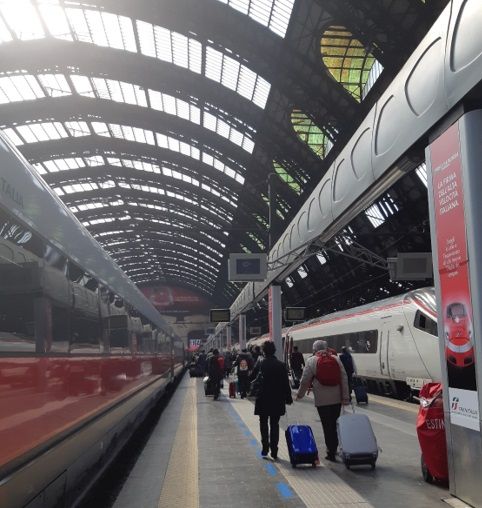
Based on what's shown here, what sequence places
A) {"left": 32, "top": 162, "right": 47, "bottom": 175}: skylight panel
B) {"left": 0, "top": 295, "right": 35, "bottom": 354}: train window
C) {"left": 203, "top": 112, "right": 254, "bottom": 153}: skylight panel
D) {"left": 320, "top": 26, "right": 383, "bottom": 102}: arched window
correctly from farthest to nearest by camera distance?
1. {"left": 32, "top": 162, "right": 47, "bottom": 175}: skylight panel
2. {"left": 203, "top": 112, "right": 254, "bottom": 153}: skylight panel
3. {"left": 320, "top": 26, "right": 383, "bottom": 102}: arched window
4. {"left": 0, "top": 295, "right": 35, "bottom": 354}: train window

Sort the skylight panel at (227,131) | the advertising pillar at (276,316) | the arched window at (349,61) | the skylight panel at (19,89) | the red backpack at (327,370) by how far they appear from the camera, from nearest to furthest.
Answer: the red backpack at (327,370)
the arched window at (349,61)
the advertising pillar at (276,316)
the skylight panel at (19,89)
the skylight panel at (227,131)

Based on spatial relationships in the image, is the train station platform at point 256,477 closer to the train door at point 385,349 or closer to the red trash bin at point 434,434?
the red trash bin at point 434,434

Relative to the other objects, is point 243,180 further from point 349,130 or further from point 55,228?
point 55,228

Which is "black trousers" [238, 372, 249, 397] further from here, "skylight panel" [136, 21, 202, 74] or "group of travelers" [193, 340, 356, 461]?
"skylight panel" [136, 21, 202, 74]

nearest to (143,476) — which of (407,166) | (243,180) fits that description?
(407,166)

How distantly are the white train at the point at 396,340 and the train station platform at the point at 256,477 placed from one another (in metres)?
5.40

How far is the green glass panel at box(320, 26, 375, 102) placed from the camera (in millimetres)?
20125

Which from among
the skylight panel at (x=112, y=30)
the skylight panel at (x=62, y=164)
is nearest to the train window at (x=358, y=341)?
the skylight panel at (x=112, y=30)

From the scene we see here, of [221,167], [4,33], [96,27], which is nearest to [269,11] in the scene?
[96,27]

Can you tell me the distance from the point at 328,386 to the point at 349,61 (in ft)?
53.7

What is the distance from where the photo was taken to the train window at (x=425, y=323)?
15.5m

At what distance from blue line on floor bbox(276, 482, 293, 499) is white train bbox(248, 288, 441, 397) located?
31.2 feet

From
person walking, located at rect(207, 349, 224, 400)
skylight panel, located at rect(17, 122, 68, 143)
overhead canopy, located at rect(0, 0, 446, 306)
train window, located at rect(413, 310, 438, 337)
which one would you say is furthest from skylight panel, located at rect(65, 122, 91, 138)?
train window, located at rect(413, 310, 438, 337)

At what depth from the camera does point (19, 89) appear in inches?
1116
